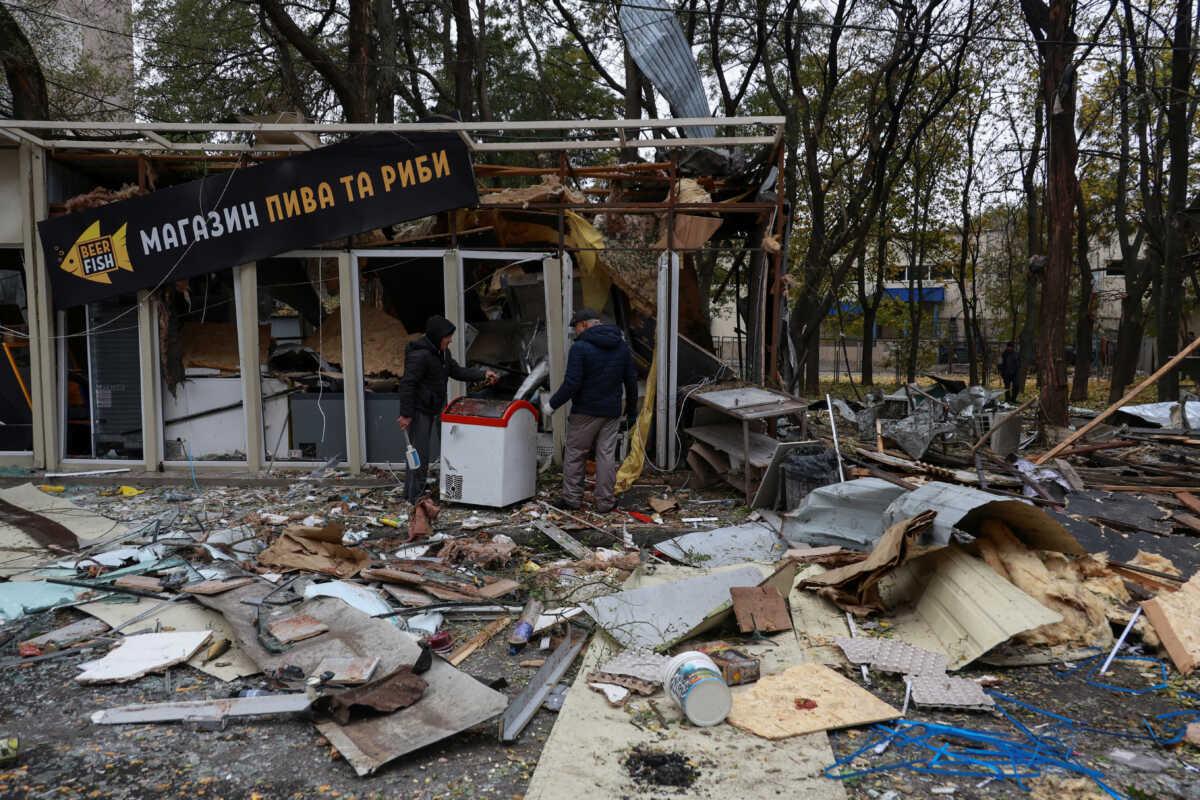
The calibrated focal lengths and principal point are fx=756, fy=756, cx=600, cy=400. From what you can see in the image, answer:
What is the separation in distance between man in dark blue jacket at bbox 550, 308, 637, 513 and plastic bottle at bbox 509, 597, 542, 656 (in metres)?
2.46

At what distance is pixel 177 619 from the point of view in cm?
465

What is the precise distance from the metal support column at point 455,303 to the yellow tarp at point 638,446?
2.11 m

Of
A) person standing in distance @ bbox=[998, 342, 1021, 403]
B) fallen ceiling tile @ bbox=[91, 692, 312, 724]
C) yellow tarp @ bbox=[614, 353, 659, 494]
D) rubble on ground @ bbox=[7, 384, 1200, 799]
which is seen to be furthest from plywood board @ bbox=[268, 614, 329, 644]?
person standing in distance @ bbox=[998, 342, 1021, 403]

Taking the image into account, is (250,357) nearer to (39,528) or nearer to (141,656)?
(39,528)

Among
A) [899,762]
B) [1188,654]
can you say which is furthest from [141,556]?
[1188,654]

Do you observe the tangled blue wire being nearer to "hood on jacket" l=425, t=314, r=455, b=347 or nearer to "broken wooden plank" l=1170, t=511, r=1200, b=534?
"broken wooden plank" l=1170, t=511, r=1200, b=534

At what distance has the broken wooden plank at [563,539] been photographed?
604 centimetres

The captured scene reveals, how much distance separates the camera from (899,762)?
3.15m

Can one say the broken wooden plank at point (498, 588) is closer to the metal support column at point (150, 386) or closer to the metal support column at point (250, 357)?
the metal support column at point (250, 357)

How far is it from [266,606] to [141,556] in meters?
1.73

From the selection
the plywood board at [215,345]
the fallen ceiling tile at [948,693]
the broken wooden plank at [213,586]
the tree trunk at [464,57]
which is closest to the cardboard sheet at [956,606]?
the fallen ceiling tile at [948,693]

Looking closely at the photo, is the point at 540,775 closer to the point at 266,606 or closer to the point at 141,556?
the point at 266,606

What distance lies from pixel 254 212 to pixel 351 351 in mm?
1868

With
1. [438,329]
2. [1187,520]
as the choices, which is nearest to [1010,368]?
[1187,520]
